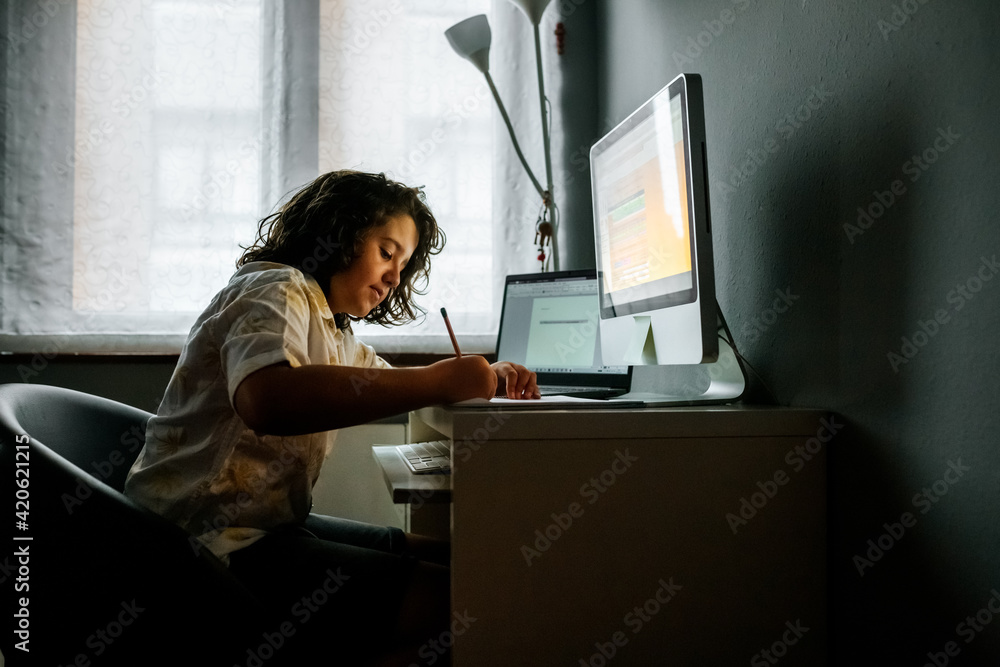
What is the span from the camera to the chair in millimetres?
844

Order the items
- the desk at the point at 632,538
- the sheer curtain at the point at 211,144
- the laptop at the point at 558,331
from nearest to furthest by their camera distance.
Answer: the desk at the point at 632,538, the laptop at the point at 558,331, the sheer curtain at the point at 211,144

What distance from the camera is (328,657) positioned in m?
0.96

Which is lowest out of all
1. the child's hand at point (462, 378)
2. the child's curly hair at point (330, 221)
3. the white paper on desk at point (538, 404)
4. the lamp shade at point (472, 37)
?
the white paper on desk at point (538, 404)

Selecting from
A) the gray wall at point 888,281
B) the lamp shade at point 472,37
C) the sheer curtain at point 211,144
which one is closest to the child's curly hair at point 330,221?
the gray wall at point 888,281

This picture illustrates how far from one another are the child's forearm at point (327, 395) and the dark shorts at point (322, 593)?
209mm

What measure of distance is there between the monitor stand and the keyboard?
29 cm

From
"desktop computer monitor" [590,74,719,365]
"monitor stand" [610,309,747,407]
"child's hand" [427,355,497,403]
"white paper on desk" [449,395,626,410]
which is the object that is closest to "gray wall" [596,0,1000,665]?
"monitor stand" [610,309,747,407]

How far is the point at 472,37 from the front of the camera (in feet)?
6.18

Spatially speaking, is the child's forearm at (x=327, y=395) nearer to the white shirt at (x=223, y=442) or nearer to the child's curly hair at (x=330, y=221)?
the white shirt at (x=223, y=442)

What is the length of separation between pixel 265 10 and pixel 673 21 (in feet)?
4.11

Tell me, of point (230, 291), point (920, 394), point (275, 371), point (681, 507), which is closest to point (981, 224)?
point (920, 394)

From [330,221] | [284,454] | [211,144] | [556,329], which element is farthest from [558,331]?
[211,144]

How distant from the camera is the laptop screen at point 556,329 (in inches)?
61.8

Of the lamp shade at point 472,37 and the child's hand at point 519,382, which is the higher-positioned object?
the lamp shade at point 472,37
